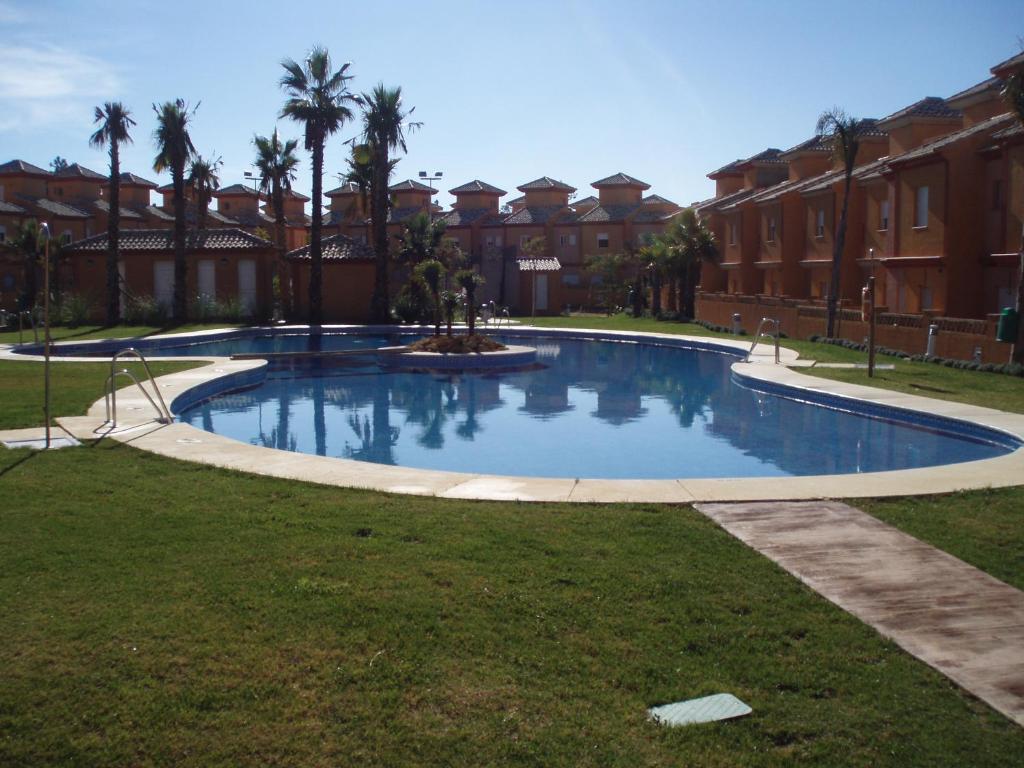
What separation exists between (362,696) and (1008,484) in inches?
288

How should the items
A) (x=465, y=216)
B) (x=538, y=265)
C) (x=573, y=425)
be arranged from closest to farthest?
(x=573, y=425)
(x=538, y=265)
(x=465, y=216)

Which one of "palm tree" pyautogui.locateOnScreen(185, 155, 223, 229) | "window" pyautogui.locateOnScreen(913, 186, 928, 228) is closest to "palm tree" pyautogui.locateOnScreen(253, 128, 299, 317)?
"palm tree" pyautogui.locateOnScreen(185, 155, 223, 229)

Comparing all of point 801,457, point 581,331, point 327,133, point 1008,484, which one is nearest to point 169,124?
point 327,133

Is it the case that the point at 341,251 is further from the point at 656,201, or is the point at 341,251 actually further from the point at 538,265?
the point at 656,201

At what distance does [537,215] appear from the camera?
65.2 m

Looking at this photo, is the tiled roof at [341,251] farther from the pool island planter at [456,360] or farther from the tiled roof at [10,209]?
the tiled roof at [10,209]

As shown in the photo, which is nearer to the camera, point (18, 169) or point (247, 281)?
point (247, 281)

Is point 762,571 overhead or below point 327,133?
below

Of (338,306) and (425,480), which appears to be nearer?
(425,480)

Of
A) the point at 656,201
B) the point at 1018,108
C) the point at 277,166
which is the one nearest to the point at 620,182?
the point at 656,201

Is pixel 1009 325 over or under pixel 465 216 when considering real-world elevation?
under

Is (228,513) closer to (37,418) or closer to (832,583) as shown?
(832,583)

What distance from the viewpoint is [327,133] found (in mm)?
38344

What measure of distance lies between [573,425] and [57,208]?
177 ft
